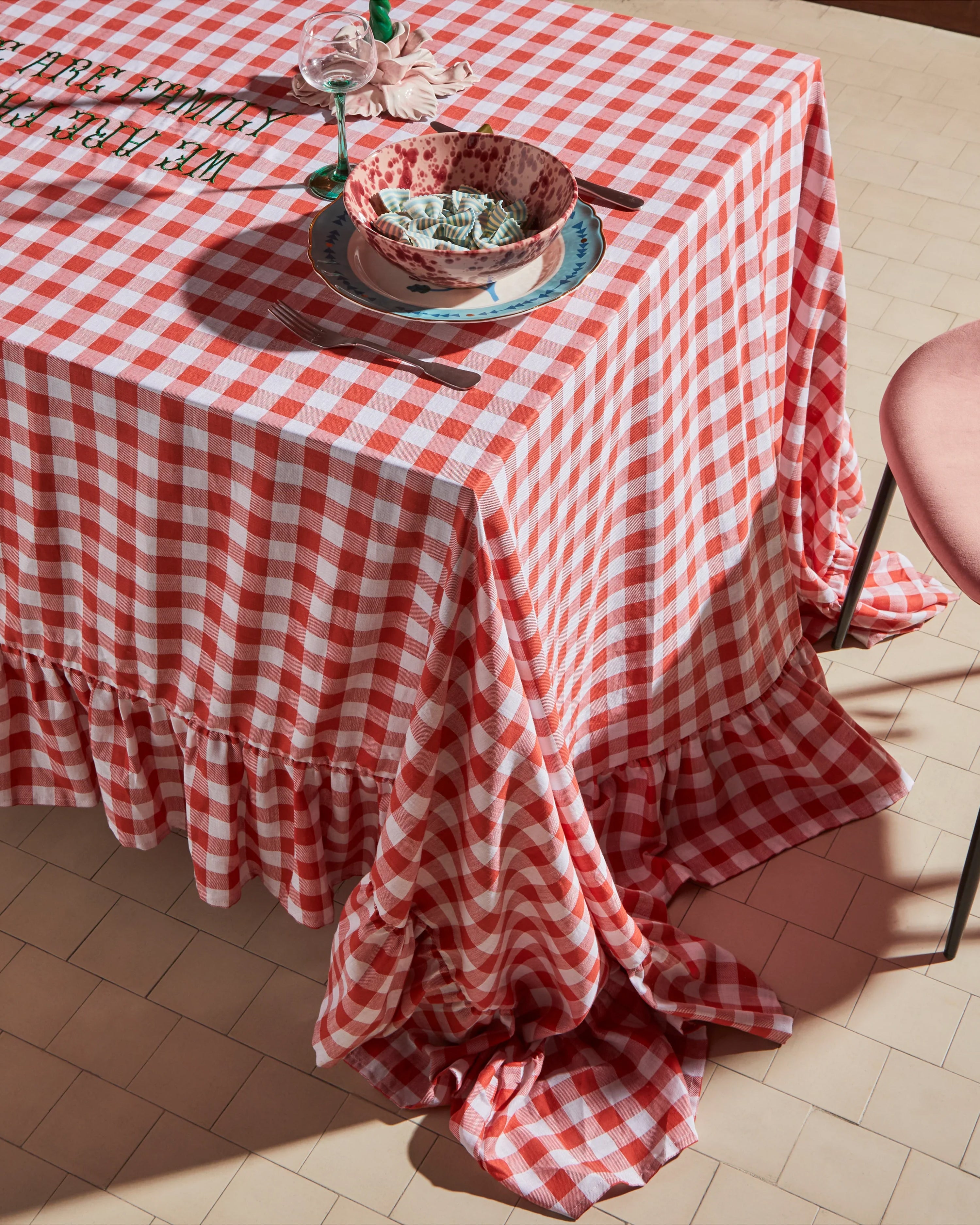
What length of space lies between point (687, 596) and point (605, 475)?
262mm

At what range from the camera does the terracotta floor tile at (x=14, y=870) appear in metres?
1.62

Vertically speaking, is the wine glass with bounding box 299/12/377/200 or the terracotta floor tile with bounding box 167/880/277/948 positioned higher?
the wine glass with bounding box 299/12/377/200

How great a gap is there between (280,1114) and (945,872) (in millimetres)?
903

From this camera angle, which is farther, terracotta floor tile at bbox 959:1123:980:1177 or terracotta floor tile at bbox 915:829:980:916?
terracotta floor tile at bbox 915:829:980:916

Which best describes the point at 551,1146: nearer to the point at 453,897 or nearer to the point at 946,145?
the point at 453,897

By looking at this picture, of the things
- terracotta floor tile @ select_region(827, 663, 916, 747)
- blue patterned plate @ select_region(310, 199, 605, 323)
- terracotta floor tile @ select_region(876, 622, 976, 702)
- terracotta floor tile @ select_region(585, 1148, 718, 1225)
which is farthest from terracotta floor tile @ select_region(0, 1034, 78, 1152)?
terracotta floor tile @ select_region(876, 622, 976, 702)

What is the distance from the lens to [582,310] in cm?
119

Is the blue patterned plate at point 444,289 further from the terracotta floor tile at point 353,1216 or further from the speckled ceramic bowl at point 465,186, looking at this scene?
the terracotta floor tile at point 353,1216

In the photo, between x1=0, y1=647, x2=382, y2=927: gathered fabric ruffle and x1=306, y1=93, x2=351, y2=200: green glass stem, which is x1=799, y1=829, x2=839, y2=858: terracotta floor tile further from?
x1=306, y1=93, x2=351, y2=200: green glass stem

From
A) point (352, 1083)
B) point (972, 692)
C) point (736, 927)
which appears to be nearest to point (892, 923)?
point (736, 927)

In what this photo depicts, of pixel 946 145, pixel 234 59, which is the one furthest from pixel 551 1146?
pixel 946 145

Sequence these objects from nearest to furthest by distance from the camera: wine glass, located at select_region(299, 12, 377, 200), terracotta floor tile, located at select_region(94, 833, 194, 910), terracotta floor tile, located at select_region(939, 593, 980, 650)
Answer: wine glass, located at select_region(299, 12, 377, 200), terracotta floor tile, located at select_region(94, 833, 194, 910), terracotta floor tile, located at select_region(939, 593, 980, 650)

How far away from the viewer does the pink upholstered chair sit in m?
1.38

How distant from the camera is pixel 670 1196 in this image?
136cm
